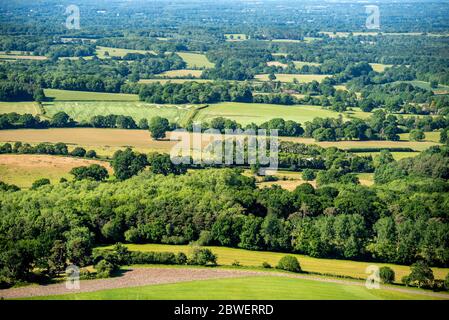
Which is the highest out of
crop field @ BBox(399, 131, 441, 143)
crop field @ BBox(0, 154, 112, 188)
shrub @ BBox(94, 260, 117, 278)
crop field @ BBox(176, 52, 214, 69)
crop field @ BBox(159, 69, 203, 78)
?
crop field @ BBox(176, 52, 214, 69)

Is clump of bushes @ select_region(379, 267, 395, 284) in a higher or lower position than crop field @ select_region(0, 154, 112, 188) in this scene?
lower

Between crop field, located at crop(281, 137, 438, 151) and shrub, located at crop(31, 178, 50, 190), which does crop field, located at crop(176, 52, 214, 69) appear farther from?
shrub, located at crop(31, 178, 50, 190)

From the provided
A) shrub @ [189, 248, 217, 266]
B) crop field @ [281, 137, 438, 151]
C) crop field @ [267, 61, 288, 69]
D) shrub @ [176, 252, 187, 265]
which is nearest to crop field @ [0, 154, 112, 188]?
shrub @ [176, 252, 187, 265]

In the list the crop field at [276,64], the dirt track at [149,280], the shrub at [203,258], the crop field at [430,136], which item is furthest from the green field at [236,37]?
the dirt track at [149,280]

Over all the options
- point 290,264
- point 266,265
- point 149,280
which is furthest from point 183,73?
point 149,280

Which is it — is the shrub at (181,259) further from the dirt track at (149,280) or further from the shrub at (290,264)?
the shrub at (290,264)

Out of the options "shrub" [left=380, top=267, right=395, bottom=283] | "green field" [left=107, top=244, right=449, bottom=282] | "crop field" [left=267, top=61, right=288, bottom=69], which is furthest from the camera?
"crop field" [left=267, top=61, right=288, bottom=69]

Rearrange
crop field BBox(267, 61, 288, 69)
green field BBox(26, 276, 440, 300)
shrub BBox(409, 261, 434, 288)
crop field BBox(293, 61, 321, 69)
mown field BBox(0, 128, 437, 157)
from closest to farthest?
green field BBox(26, 276, 440, 300) < shrub BBox(409, 261, 434, 288) < mown field BBox(0, 128, 437, 157) < crop field BBox(267, 61, 288, 69) < crop field BBox(293, 61, 321, 69)

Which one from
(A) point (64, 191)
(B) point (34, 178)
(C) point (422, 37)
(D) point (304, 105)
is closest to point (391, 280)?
(A) point (64, 191)
